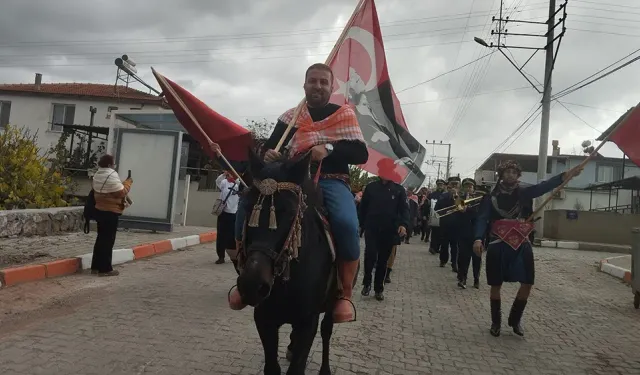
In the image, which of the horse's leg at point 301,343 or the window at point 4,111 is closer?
the horse's leg at point 301,343

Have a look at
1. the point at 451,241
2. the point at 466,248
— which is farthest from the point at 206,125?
the point at 451,241

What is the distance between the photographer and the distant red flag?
12.2ft

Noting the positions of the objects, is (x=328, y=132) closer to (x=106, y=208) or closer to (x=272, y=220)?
(x=272, y=220)

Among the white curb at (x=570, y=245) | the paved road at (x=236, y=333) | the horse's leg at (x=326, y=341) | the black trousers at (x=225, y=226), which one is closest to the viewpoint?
the horse's leg at (x=326, y=341)

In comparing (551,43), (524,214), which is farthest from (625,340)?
(551,43)

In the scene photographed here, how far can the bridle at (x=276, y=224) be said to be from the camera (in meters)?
2.62

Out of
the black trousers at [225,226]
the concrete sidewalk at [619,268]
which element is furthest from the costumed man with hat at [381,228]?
the concrete sidewalk at [619,268]

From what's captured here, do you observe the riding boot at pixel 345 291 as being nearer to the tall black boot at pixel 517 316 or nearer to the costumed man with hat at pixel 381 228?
the tall black boot at pixel 517 316


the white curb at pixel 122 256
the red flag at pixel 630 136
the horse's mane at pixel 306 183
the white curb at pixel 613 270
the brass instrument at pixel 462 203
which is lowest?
the white curb at pixel 122 256

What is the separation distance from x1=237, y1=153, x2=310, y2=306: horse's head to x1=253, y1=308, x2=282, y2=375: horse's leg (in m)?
0.50

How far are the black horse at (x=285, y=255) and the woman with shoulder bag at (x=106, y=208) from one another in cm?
528

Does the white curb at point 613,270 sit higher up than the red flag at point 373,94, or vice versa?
the red flag at point 373,94

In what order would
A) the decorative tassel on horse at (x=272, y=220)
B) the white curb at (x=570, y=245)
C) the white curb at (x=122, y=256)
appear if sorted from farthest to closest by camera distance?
the white curb at (x=570, y=245)
the white curb at (x=122, y=256)
the decorative tassel on horse at (x=272, y=220)

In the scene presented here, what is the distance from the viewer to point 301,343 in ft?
10.1
